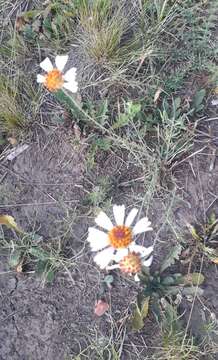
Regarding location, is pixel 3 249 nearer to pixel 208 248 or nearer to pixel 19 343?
pixel 19 343

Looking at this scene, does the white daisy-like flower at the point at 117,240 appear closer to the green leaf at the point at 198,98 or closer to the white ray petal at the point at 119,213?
the white ray petal at the point at 119,213

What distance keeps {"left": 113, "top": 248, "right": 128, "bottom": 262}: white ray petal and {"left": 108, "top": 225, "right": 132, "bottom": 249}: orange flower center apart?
1 cm

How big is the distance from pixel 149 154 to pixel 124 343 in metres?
0.56

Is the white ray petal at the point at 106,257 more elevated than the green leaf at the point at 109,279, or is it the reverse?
the green leaf at the point at 109,279

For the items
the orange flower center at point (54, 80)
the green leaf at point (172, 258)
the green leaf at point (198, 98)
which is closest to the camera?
the orange flower center at point (54, 80)

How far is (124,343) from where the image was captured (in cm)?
158

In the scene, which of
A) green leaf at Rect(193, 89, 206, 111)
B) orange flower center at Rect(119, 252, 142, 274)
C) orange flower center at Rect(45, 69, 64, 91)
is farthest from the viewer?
green leaf at Rect(193, 89, 206, 111)

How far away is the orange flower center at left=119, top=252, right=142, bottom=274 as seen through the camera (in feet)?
4.54

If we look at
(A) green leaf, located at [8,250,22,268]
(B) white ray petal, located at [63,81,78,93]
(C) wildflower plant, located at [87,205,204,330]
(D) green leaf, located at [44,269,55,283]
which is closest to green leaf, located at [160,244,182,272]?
(C) wildflower plant, located at [87,205,204,330]

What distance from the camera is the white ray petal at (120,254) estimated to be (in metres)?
1.41

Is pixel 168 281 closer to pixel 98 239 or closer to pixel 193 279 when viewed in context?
pixel 193 279

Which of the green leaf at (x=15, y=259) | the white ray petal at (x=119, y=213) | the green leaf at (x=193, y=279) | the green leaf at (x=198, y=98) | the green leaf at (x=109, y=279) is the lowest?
the green leaf at (x=109, y=279)

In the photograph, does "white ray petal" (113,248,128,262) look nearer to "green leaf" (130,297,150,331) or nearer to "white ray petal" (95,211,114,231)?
"white ray petal" (95,211,114,231)

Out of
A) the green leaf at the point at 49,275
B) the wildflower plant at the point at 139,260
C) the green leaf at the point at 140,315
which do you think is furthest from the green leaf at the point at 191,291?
the green leaf at the point at 49,275
